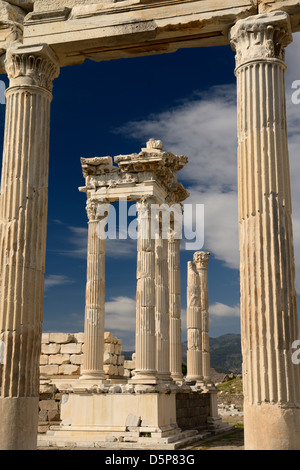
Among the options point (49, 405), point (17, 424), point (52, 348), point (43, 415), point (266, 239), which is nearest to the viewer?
point (266, 239)

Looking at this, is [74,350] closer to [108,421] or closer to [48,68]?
[108,421]

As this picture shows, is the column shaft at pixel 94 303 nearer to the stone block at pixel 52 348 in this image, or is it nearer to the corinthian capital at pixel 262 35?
the stone block at pixel 52 348

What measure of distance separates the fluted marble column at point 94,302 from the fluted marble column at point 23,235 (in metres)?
13.0

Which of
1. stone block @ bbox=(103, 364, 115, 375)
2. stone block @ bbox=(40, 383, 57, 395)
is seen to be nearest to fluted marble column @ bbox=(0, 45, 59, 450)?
stone block @ bbox=(40, 383, 57, 395)

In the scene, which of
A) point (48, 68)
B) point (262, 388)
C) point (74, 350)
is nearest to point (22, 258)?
point (48, 68)

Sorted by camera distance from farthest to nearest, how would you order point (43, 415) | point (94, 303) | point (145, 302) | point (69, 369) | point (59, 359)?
point (59, 359) → point (69, 369) → point (43, 415) → point (94, 303) → point (145, 302)

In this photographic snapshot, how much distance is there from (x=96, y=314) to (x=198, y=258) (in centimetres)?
1106

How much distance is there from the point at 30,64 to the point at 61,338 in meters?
21.2

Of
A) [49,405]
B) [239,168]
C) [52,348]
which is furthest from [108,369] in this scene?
[239,168]

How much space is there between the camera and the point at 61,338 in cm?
3353

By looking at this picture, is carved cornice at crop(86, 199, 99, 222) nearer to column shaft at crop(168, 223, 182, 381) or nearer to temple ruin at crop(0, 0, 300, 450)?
column shaft at crop(168, 223, 182, 381)

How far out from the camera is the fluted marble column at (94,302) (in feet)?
87.4

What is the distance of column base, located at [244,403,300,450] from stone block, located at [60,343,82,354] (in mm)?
22062

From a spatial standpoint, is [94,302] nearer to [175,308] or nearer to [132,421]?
[175,308]
